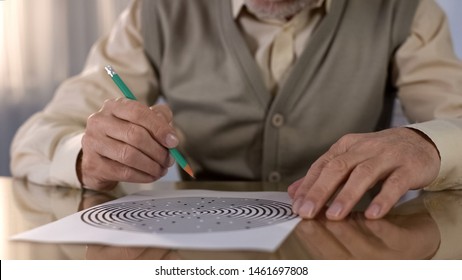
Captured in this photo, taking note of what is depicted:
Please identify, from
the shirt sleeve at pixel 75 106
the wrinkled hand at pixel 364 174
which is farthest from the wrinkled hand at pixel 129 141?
the wrinkled hand at pixel 364 174

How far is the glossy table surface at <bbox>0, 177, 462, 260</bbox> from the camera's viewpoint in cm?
64

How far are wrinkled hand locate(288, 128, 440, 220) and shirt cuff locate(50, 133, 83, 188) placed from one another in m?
0.39

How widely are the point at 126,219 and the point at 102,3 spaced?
1912 millimetres

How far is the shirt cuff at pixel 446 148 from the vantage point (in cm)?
90

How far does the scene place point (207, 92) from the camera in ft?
4.37

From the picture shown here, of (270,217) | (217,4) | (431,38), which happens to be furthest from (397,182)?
(217,4)

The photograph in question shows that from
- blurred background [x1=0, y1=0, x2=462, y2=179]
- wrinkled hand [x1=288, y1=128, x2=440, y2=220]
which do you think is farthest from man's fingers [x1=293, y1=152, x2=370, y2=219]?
blurred background [x1=0, y1=0, x2=462, y2=179]

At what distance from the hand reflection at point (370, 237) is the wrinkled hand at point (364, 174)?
0.8 inches

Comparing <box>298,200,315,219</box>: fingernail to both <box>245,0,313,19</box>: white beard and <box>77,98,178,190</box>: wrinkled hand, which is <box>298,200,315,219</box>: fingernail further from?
<box>245,0,313,19</box>: white beard

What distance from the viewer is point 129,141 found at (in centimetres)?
90

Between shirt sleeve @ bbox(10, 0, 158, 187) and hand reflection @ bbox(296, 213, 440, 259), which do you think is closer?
hand reflection @ bbox(296, 213, 440, 259)

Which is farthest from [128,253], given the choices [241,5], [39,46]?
[39,46]

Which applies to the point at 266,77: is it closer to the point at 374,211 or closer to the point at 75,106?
the point at 75,106

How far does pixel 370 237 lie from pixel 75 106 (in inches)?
30.7
